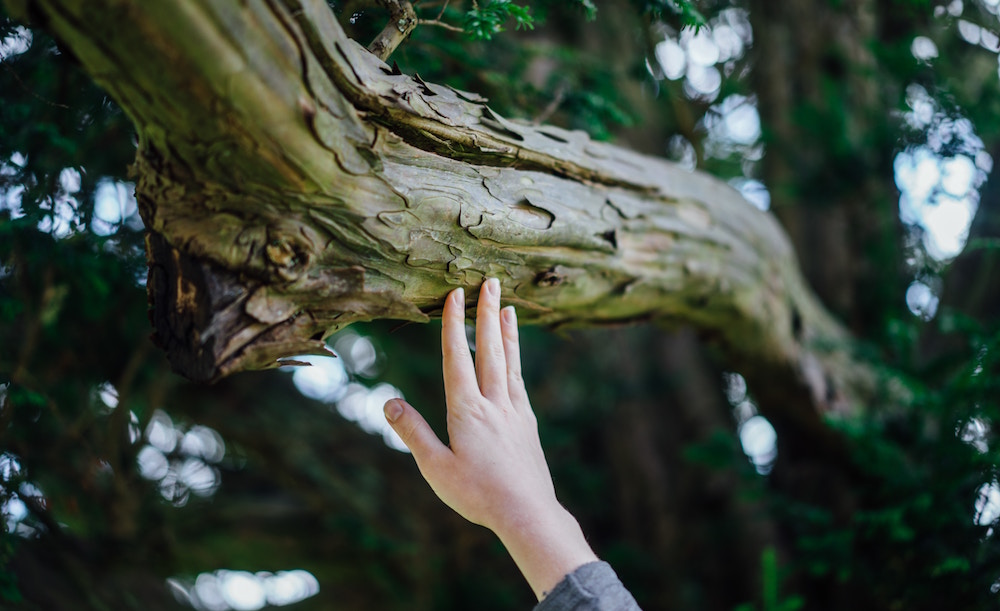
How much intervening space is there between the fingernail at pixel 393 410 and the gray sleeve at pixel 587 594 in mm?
456

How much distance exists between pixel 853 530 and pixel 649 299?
1252 mm

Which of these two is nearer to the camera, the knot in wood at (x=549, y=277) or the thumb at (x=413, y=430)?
the thumb at (x=413, y=430)

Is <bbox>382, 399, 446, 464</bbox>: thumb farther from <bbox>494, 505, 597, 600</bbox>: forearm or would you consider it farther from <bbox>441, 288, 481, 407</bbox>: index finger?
<bbox>494, 505, 597, 600</bbox>: forearm

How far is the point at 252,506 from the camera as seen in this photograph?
370 centimetres

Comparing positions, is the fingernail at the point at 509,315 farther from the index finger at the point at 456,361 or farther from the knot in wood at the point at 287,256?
the knot in wood at the point at 287,256

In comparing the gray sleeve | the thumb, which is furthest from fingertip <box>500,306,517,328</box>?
the gray sleeve

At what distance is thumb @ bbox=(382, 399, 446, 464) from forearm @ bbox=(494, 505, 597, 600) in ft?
0.67

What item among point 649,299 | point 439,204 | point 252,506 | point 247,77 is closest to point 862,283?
point 649,299

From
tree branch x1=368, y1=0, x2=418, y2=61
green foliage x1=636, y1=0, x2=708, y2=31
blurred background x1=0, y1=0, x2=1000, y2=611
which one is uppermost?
green foliage x1=636, y1=0, x2=708, y2=31

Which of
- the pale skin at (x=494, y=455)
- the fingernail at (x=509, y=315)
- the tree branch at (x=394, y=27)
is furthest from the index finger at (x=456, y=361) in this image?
the tree branch at (x=394, y=27)

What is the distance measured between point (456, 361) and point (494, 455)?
0.66ft

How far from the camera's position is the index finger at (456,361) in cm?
134

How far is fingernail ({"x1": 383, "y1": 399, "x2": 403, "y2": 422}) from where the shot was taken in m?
1.38

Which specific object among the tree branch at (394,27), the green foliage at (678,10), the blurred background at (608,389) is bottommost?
the blurred background at (608,389)
